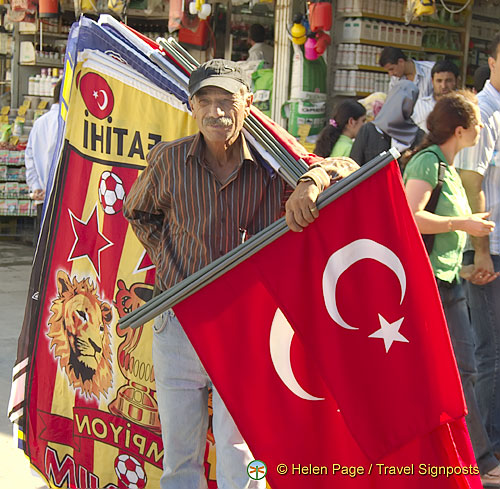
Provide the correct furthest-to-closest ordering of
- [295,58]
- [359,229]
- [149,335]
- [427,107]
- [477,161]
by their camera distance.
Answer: [295,58], [427,107], [477,161], [149,335], [359,229]

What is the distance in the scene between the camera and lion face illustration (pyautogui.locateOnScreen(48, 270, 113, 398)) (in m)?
3.66

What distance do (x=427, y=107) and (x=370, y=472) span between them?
5061 millimetres

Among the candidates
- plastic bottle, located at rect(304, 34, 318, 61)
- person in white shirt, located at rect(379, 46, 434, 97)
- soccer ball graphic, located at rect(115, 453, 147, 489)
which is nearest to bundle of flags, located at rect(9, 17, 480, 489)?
soccer ball graphic, located at rect(115, 453, 147, 489)

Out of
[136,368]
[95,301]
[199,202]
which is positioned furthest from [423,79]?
[199,202]

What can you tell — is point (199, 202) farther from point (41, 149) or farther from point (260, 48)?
point (260, 48)

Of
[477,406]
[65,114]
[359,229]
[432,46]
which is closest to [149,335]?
[65,114]

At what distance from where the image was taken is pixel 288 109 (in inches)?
341

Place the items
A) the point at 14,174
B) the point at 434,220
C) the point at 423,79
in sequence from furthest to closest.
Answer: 1. the point at 14,174
2. the point at 423,79
3. the point at 434,220

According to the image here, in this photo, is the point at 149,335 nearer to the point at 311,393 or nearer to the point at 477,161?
the point at 311,393

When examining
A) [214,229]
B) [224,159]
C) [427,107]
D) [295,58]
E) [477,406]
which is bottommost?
[477,406]

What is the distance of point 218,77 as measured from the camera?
2713 millimetres

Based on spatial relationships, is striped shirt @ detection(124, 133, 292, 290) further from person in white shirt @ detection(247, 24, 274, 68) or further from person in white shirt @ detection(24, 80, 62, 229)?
person in white shirt @ detection(247, 24, 274, 68)

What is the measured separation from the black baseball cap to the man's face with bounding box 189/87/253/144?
0.03m

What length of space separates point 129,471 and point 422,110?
4.69 meters
